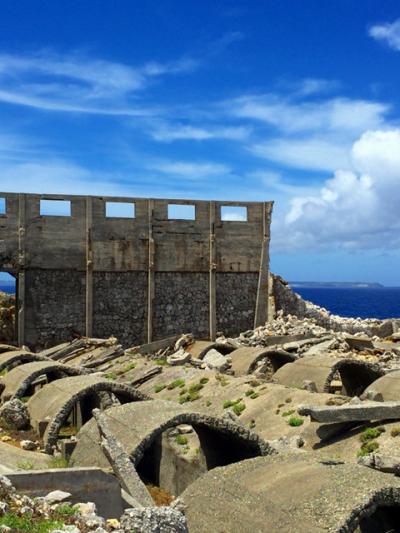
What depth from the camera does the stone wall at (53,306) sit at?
101 feet

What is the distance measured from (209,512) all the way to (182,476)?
484cm

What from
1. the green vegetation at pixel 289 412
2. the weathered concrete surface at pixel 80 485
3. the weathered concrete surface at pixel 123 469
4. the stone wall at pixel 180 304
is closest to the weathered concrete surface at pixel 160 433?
Result: the weathered concrete surface at pixel 123 469

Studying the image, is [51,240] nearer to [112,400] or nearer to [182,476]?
[112,400]

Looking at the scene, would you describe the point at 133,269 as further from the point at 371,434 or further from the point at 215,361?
the point at 371,434

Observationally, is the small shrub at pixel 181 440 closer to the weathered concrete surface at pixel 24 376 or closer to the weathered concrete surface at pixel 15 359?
the weathered concrete surface at pixel 24 376

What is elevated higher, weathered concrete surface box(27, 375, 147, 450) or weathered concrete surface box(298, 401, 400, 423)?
weathered concrete surface box(298, 401, 400, 423)

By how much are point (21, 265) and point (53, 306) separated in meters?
2.13

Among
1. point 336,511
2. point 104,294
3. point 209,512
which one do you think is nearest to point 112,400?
point 209,512

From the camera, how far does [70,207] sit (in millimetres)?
31172

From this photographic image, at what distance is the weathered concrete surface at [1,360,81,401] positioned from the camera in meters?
19.6

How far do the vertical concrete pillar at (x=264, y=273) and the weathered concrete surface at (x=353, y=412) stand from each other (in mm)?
20316

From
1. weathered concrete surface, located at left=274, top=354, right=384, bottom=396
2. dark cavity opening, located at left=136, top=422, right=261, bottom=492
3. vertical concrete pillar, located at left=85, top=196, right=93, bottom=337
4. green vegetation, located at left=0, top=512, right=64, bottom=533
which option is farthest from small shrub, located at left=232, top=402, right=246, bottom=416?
vertical concrete pillar, located at left=85, top=196, right=93, bottom=337

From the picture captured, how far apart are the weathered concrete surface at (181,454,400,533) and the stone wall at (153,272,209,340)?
74.5 feet

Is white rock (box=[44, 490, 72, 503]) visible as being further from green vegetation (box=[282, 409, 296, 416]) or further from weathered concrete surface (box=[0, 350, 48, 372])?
weathered concrete surface (box=[0, 350, 48, 372])
